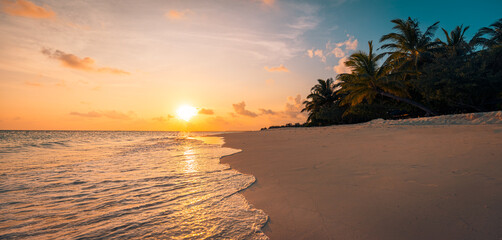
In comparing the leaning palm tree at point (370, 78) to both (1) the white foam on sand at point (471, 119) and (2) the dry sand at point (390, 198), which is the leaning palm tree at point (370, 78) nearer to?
(1) the white foam on sand at point (471, 119)

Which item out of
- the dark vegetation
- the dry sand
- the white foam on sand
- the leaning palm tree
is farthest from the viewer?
the leaning palm tree

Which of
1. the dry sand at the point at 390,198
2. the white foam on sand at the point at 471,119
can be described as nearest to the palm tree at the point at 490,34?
the white foam on sand at the point at 471,119

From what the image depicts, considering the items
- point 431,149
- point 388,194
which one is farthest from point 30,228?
point 431,149

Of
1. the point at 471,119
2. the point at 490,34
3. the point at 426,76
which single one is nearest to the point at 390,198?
the point at 471,119

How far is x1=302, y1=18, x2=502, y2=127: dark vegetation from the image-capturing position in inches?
570

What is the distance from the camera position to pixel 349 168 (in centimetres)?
406

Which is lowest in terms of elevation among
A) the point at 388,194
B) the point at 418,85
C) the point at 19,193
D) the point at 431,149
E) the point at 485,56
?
the point at 19,193

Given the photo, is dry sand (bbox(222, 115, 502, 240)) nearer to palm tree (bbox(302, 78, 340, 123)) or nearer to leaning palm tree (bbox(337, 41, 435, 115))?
leaning palm tree (bbox(337, 41, 435, 115))

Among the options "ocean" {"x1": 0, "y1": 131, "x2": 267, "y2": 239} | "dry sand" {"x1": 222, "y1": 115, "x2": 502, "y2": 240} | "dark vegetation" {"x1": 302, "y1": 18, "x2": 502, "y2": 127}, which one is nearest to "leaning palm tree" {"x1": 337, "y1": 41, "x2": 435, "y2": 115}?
"dark vegetation" {"x1": 302, "y1": 18, "x2": 502, "y2": 127}

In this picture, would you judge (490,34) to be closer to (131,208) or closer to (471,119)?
(471,119)

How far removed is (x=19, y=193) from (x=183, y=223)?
3.67m

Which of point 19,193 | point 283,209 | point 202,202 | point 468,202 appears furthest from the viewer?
point 19,193

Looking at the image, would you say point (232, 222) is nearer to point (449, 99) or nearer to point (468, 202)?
point (468, 202)

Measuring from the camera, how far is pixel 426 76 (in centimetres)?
1666
